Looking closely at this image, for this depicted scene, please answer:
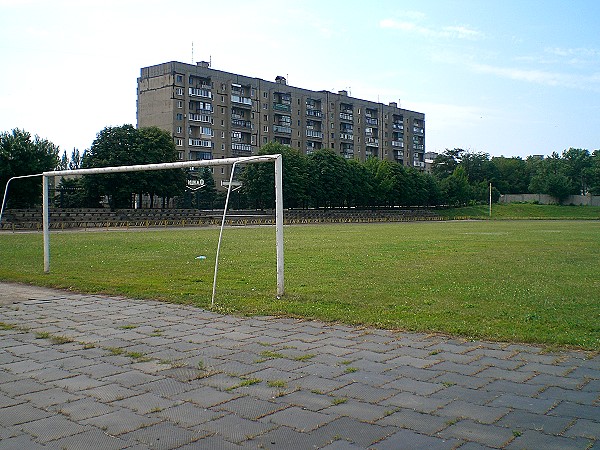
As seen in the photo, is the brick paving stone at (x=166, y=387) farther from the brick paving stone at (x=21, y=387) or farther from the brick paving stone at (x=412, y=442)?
the brick paving stone at (x=412, y=442)

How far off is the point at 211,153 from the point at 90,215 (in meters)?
54.7

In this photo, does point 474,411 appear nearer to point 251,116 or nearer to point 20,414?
point 20,414

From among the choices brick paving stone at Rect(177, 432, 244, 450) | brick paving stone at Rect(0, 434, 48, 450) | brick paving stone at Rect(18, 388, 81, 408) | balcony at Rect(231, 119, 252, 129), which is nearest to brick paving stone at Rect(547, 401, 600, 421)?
brick paving stone at Rect(177, 432, 244, 450)

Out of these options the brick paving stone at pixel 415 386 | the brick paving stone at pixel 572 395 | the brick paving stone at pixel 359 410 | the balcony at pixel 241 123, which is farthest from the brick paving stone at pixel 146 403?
the balcony at pixel 241 123

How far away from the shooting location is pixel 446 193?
110 metres

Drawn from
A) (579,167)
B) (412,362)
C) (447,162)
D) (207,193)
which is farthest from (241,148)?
(412,362)

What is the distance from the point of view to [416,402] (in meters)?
5.14

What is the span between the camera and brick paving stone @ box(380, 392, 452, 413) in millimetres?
5004

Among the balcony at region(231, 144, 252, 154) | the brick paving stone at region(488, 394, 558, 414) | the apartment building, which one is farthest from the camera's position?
the balcony at region(231, 144, 252, 154)

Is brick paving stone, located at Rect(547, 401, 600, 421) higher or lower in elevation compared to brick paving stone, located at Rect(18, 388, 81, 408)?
higher

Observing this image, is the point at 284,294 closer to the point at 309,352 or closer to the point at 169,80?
the point at 309,352

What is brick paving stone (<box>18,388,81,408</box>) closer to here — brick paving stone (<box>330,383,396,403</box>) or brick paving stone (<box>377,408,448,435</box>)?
brick paving stone (<box>330,383,396,403</box>)

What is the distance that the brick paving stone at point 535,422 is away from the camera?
4.51 metres

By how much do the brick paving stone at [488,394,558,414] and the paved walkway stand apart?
0.05 feet
